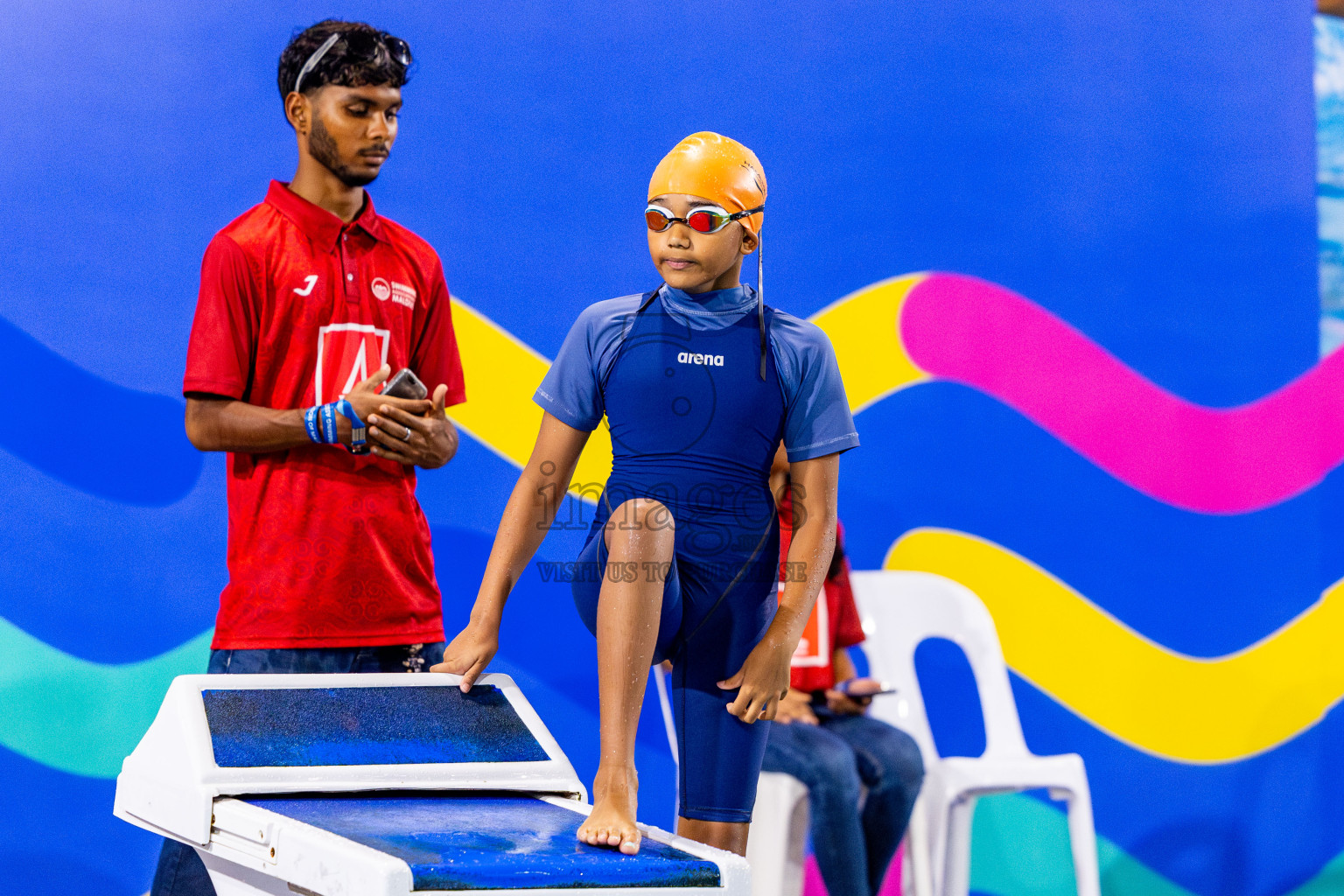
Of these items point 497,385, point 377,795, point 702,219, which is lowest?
point 377,795

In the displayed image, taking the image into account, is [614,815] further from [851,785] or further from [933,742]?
[933,742]

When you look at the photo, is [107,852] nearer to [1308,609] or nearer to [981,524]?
[981,524]

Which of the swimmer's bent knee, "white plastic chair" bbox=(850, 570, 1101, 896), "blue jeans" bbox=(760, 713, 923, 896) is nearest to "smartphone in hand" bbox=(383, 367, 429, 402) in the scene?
the swimmer's bent knee

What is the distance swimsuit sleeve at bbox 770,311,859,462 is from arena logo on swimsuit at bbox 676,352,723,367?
104 mm

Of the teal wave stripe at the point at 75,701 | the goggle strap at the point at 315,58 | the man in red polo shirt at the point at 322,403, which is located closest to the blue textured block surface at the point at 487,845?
the man in red polo shirt at the point at 322,403

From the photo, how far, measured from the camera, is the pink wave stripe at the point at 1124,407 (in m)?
4.00

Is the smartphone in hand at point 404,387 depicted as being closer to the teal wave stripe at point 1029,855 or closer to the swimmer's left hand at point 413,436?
the swimmer's left hand at point 413,436

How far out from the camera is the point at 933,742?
3.94 meters

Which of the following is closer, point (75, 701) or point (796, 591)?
point (796, 591)

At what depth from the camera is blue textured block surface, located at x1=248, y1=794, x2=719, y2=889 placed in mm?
1634

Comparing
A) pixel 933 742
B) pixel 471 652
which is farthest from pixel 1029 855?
pixel 471 652

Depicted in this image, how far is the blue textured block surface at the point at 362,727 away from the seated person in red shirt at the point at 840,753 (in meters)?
0.94

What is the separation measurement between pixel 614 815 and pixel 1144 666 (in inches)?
110

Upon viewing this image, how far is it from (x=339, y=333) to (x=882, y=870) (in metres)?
1.92
